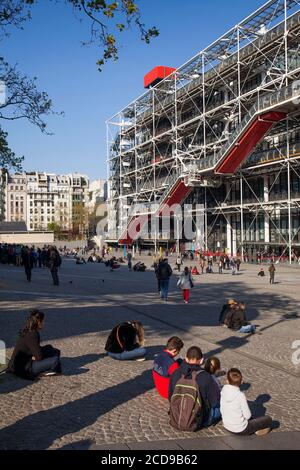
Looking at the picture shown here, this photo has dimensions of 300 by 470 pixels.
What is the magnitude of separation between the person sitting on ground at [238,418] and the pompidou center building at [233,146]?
31.1 metres

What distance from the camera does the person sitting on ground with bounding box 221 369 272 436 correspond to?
5258 millimetres

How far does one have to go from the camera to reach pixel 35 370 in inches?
284

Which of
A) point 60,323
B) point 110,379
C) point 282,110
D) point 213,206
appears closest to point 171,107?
point 213,206

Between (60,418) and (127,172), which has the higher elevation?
(127,172)

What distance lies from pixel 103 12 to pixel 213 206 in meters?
43.6

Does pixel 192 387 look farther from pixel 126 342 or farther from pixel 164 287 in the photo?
pixel 164 287

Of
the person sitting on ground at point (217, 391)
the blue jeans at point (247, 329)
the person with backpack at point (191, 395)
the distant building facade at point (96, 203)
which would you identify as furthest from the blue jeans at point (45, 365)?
the distant building facade at point (96, 203)

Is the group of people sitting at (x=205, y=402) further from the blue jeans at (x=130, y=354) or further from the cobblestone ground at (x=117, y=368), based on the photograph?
the blue jeans at (x=130, y=354)

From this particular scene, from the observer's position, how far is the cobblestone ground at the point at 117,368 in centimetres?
534

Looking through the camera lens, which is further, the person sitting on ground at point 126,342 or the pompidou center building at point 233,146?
the pompidou center building at point 233,146

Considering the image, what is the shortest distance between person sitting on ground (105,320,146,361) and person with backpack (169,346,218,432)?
267 cm

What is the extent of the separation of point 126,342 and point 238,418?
139 inches

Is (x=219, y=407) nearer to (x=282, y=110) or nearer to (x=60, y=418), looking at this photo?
(x=60, y=418)

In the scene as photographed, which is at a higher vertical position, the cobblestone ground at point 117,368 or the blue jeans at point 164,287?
the blue jeans at point 164,287
